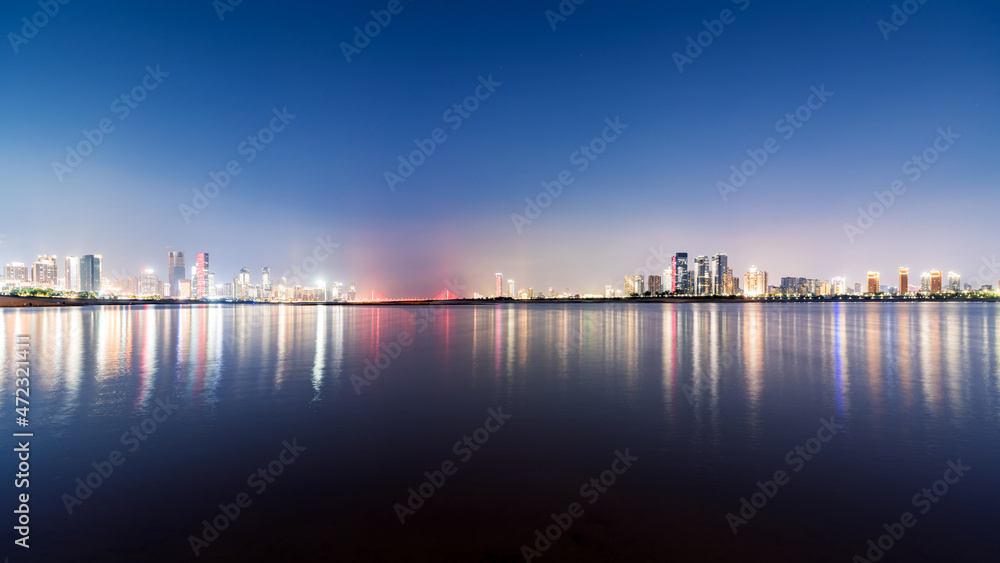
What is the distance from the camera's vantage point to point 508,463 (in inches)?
348

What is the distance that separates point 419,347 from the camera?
95.2ft

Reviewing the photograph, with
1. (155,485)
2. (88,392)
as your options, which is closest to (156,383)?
(88,392)

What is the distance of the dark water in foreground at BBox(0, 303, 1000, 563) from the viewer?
614cm

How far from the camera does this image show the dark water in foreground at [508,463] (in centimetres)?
614

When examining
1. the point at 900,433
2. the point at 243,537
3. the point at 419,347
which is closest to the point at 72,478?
the point at 243,537

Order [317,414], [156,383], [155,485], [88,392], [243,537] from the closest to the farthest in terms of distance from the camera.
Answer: [243,537] < [155,485] < [317,414] < [88,392] < [156,383]

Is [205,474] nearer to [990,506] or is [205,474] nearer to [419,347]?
[990,506]

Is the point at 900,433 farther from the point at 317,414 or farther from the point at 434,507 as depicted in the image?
the point at 317,414

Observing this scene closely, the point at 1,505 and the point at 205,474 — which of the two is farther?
the point at 205,474

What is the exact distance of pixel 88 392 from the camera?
587 inches

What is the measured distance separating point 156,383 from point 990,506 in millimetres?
22910

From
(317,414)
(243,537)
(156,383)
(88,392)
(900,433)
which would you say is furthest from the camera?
(156,383)

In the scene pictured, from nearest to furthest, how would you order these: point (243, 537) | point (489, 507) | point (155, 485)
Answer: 1. point (243, 537)
2. point (489, 507)
3. point (155, 485)

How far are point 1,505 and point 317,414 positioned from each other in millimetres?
6089
